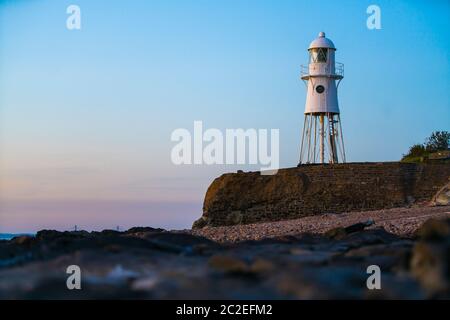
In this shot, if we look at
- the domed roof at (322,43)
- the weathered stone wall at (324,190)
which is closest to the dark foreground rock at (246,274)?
the weathered stone wall at (324,190)

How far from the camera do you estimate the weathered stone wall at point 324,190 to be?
27766mm

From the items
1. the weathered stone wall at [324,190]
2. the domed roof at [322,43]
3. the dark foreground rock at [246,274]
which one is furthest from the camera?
the domed roof at [322,43]

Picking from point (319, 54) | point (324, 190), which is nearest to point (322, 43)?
point (319, 54)

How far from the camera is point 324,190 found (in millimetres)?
28516

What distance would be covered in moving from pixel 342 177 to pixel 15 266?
22549 millimetres

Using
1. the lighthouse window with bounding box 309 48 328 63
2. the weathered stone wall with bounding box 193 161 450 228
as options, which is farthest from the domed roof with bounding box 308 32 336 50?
the weathered stone wall with bounding box 193 161 450 228

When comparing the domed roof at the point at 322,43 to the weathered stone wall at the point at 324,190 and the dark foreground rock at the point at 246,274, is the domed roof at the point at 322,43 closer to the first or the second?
the weathered stone wall at the point at 324,190

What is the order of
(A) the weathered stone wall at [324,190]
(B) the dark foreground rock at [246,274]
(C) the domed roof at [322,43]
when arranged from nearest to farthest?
1. (B) the dark foreground rock at [246,274]
2. (A) the weathered stone wall at [324,190]
3. (C) the domed roof at [322,43]

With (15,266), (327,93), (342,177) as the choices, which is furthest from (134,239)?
(327,93)

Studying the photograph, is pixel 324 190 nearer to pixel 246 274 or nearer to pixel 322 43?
pixel 322 43

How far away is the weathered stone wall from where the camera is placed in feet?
91.1
